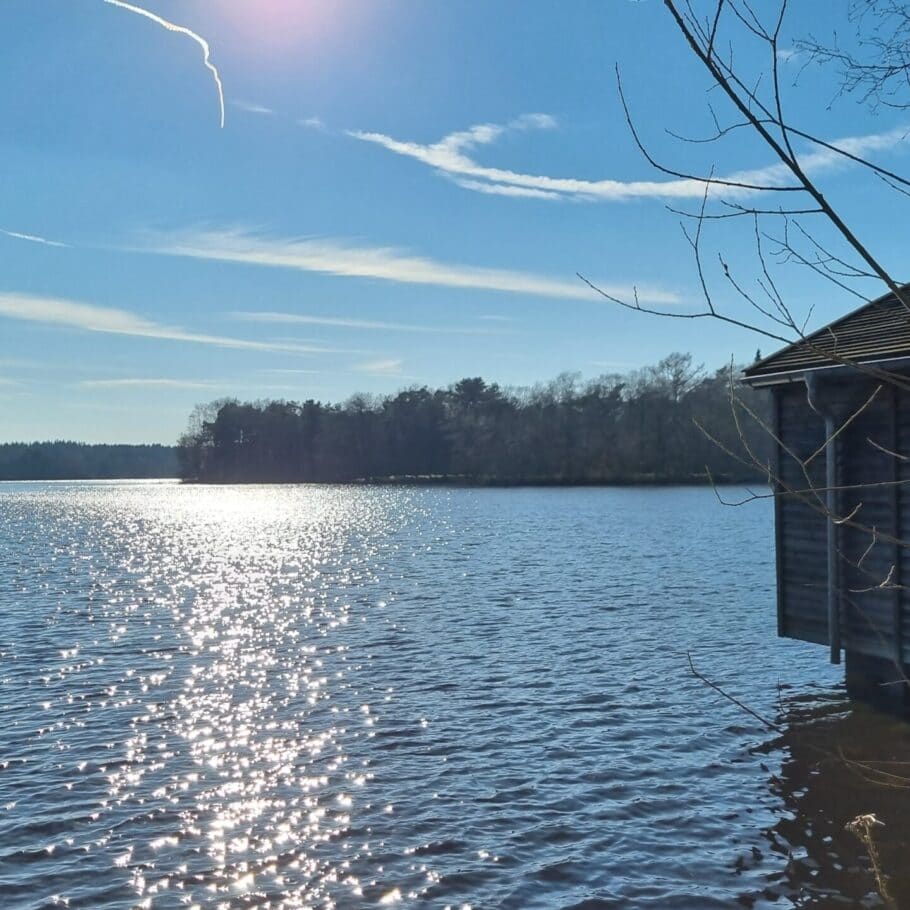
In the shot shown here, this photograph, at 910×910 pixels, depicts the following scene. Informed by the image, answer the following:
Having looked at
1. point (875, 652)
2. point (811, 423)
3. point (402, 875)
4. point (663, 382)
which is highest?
point (663, 382)

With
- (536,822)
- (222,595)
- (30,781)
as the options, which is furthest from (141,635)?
(536,822)

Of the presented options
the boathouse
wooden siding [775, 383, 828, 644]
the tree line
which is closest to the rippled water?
the boathouse

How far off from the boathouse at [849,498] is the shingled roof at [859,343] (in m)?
0.02

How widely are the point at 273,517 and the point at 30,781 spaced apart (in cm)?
6058

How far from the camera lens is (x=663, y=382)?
109188 mm

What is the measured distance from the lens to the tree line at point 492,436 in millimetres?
105125

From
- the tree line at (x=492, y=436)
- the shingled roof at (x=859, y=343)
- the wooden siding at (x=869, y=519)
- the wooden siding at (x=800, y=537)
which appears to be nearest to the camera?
the shingled roof at (x=859, y=343)

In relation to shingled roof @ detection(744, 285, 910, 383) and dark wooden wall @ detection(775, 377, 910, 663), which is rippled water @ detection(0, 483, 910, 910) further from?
shingled roof @ detection(744, 285, 910, 383)

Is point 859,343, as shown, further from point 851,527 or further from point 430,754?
point 430,754

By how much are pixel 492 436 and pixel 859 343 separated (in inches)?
4357

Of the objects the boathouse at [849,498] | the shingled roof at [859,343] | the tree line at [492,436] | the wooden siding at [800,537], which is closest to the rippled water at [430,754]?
the boathouse at [849,498]

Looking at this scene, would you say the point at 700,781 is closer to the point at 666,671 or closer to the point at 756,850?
the point at 756,850

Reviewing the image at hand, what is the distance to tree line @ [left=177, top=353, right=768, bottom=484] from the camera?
105 meters

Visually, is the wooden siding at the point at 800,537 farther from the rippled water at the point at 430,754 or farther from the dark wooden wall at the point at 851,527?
the rippled water at the point at 430,754
